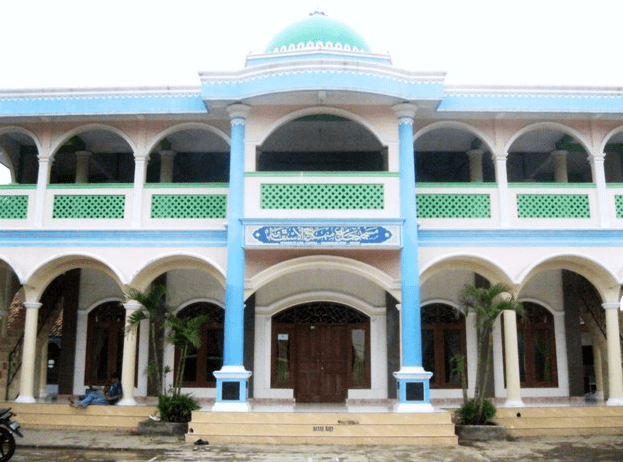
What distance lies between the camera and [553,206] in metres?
12.0

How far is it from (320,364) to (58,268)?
5262 millimetres

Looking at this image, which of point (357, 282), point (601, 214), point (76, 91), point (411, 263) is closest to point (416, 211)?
point (411, 263)

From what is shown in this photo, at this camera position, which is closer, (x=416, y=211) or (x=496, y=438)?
(x=496, y=438)

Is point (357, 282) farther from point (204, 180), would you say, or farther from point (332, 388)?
point (204, 180)

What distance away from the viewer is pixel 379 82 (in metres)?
11.2

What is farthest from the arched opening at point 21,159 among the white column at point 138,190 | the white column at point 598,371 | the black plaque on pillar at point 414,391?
the white column at point 598,371

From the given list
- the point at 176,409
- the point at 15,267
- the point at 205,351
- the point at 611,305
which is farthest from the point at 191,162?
the point at 611,305

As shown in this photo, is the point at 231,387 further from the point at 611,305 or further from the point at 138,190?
the point at 611,305

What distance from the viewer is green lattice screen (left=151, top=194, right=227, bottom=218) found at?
1194cm

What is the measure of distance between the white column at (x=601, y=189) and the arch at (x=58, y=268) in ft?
28.1

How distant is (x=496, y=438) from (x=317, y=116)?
6214 millimetres

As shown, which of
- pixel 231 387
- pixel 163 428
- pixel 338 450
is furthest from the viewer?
pixel 231 387

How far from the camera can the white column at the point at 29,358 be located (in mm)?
11820

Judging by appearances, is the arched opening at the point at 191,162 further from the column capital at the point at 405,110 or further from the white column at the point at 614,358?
the white column at the point at 614,358
